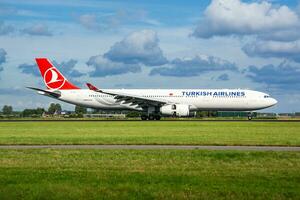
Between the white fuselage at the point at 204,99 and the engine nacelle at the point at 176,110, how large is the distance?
266cm

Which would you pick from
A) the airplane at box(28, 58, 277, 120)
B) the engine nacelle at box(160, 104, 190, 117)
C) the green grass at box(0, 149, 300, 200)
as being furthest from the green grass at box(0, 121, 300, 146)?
the airplane at box(28, 58, 277, 120)

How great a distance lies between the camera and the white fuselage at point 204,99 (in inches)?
2542

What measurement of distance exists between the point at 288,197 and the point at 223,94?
176 feet

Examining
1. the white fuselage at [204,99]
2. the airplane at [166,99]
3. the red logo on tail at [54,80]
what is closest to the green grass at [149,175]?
the airplane at [166,99]

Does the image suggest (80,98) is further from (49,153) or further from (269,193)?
(269,193)

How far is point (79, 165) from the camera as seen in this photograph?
53.8 ft

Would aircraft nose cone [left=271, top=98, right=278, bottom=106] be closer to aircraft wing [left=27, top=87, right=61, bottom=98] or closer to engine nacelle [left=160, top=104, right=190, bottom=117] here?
engine nacelle [left=160, top=104, right=190, bottom=117]

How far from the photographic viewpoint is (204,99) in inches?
2547

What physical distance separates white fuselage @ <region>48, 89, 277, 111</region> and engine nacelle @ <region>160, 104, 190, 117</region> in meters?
2.66

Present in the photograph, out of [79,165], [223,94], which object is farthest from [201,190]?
[223,94]

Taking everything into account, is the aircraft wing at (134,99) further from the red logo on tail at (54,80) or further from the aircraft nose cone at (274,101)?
the aircraft nose cone at (274,101)

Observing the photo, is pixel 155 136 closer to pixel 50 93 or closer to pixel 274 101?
pixel 274 101

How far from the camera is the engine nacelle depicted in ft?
203

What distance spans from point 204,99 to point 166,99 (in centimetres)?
488
